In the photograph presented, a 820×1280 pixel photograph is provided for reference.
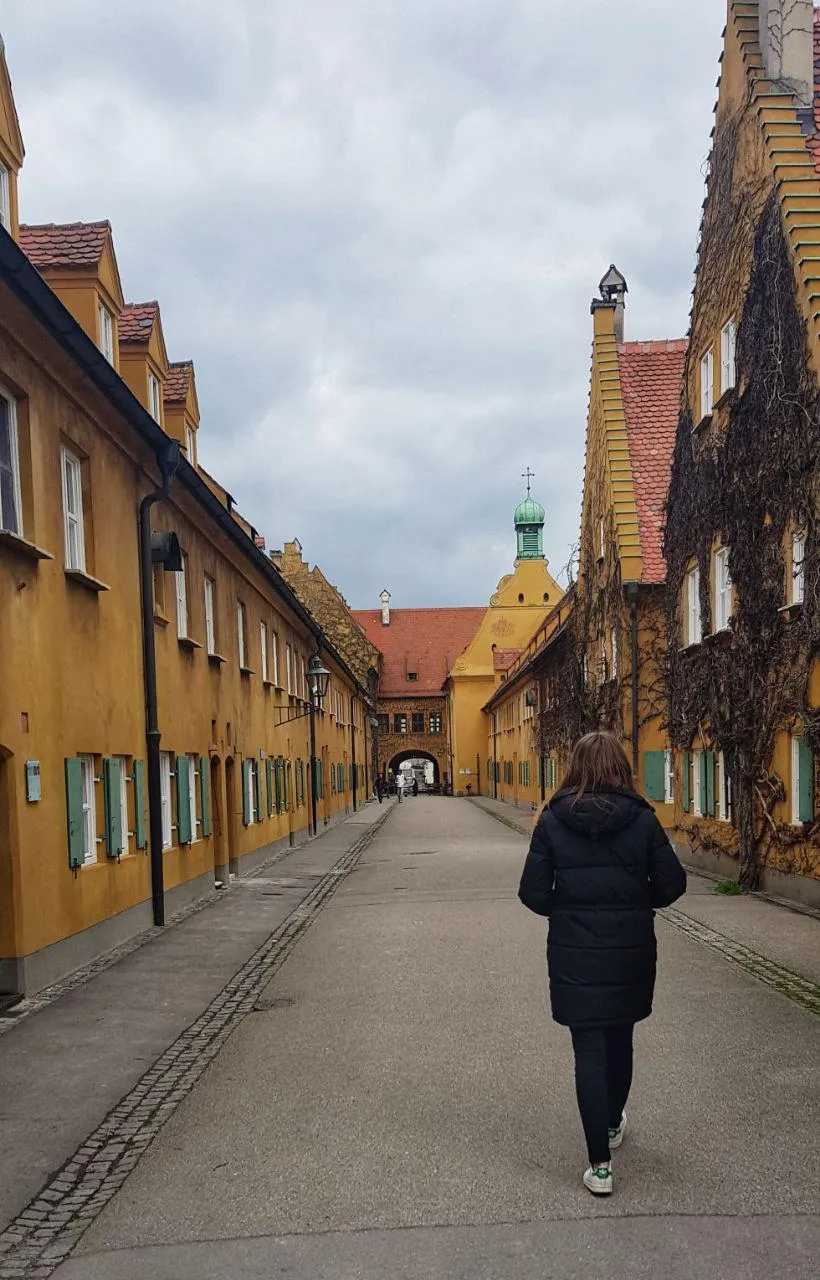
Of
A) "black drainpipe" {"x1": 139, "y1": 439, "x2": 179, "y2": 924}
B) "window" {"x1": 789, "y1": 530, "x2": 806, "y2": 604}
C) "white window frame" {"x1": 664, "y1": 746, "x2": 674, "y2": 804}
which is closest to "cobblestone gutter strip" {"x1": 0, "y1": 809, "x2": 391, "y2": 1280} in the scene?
"black drainpipe" {"x1": 139, "y1": 439, "x2": 179, "y2": 924}

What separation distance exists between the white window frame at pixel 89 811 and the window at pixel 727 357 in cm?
1036

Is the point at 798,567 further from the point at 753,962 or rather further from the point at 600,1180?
the point at 600,1180

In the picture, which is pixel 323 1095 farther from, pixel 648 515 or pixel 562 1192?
pixel 648 515

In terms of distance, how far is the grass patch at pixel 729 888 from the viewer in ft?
50.7

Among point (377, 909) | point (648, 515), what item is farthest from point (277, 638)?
point (377, 909)

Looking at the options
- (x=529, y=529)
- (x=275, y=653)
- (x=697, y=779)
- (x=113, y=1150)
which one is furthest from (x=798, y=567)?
(x=529, y=529)

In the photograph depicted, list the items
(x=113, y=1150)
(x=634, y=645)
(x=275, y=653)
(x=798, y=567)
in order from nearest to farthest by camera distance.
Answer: (x=113, y=1150) → (x=798, y=567) → (x=634, y=645) → (x=275, y=653)

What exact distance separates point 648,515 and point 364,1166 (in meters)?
19.3

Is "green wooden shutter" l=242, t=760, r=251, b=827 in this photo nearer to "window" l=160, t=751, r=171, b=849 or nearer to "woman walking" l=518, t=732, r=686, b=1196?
"window" l=160, t=751, r=171, b=849

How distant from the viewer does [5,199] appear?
10500 mm

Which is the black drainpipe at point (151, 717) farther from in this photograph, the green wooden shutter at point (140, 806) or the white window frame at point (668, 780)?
the white window frame at point (668, 780)

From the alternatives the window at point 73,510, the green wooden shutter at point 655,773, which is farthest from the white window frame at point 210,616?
the green wooden shutter at point 655,773

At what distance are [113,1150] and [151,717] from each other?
8.29 metres

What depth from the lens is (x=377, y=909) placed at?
1455cm
